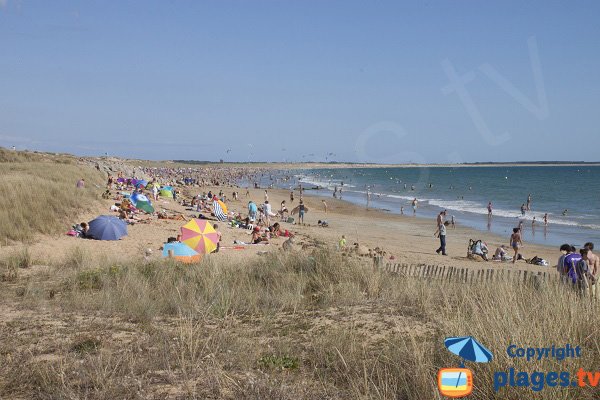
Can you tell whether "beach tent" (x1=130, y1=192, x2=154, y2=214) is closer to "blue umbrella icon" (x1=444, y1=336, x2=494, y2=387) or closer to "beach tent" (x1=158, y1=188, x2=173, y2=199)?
"beach tent" (x1=158, y1=188, x2=173, y2=199)

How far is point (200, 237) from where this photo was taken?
12977 millimetres

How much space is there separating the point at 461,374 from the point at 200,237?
1052 cm

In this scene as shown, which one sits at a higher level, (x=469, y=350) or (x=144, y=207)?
(x=469, y=350)

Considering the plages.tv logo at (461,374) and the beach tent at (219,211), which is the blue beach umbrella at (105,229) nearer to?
the beach tent at (219,211)

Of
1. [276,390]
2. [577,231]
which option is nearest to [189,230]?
[276,390]

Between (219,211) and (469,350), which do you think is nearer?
(469,350)

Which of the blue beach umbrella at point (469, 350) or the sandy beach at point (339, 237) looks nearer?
the blue beach umbrella at point (469, 350)

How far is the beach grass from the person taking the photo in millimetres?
3484

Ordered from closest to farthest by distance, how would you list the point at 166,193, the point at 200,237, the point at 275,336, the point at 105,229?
the point at 275,336 < the point at 200,237 < the point at 105,229 < the point at 166,193

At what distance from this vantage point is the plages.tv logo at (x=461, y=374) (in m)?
2.99

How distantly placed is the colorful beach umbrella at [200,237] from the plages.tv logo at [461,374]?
33.2 ft

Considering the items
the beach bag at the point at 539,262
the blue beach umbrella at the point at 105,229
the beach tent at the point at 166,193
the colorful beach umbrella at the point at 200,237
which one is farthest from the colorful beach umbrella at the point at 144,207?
the beach bag at the point at 539,262

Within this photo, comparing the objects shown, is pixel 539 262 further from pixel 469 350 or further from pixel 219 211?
pixel 469 350

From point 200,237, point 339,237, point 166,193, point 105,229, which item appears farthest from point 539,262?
point 166,193
